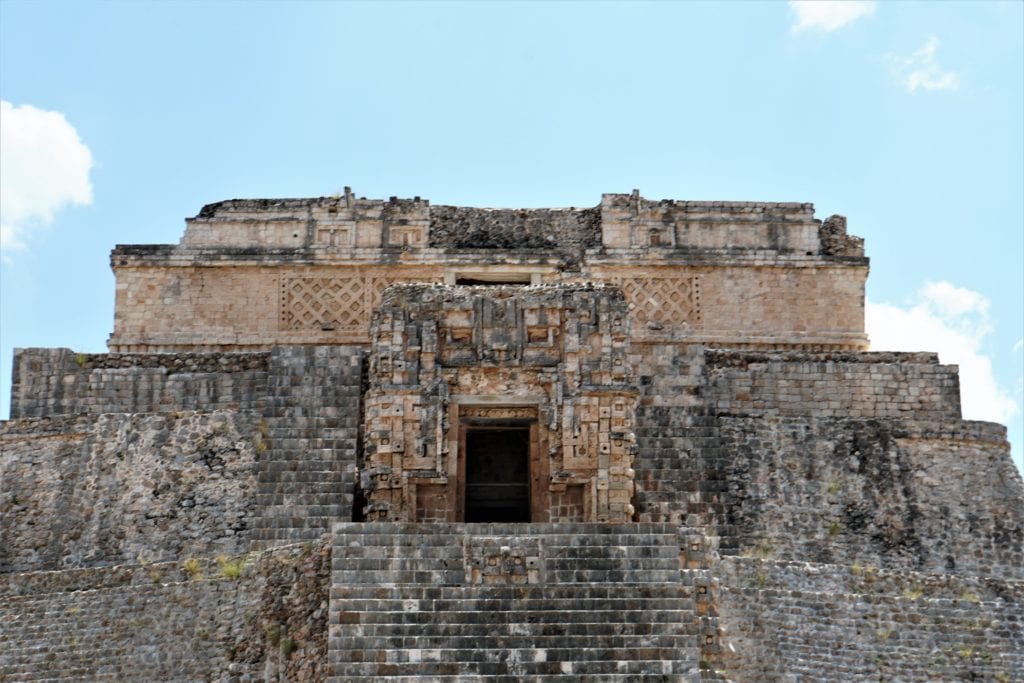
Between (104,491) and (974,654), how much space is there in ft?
31.8

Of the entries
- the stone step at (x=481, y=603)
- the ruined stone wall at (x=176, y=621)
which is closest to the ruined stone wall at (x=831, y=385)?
the stone step at (x=481, y=603)

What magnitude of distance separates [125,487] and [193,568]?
257cm

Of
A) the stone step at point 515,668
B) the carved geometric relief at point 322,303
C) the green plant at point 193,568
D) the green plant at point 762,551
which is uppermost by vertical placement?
the carved geometric relief at point 322,303

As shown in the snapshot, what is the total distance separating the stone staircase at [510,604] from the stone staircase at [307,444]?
267 centimetres

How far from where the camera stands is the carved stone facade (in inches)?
719

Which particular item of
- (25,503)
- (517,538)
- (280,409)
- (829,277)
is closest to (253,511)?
(280,409)

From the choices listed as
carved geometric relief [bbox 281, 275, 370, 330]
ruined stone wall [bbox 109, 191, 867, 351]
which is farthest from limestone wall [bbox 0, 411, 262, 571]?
carved geometric relief [bbox 281, 275, 370, 330]

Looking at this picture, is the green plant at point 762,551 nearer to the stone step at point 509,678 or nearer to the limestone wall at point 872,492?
the limestone wall at point 872,492

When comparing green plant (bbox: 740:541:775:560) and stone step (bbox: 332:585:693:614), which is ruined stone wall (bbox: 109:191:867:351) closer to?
green plant (bbox: 740:541:775:560)

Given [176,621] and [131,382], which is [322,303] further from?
[176,621]

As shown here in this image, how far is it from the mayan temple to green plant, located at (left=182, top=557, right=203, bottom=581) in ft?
0.20

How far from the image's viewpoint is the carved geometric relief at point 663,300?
23141 mm

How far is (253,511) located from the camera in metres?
19.0

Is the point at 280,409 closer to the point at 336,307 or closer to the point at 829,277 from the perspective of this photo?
the point at 336,307
